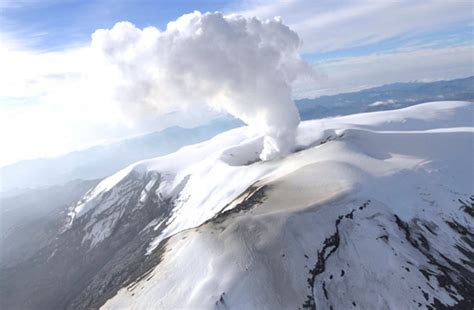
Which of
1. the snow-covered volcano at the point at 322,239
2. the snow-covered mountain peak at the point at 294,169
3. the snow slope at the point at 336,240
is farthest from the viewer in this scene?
the snow-covered mountain peak at the point at 294,169

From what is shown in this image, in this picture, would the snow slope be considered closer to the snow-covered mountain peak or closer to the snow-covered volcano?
the snow-covered volcano

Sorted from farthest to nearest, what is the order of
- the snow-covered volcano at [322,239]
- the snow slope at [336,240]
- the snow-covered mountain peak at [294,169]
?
the snow-covered mountain peak at [294,169] < the snow-covered volcano at [322,239] < the snow slope at [336,240]

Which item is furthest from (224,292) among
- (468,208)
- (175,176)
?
(175,176)

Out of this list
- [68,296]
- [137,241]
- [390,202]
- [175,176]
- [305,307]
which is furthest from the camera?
[175,176]

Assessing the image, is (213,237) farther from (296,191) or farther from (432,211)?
(432,211)

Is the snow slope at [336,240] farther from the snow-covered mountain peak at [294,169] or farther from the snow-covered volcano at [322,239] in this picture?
the snow-covered mountain peak at [294,169]

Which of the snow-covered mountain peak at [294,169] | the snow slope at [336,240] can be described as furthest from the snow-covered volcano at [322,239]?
the snow-covered mountain peak at [294,169]

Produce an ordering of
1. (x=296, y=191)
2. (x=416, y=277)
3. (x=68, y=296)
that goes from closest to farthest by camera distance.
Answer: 1. (x=416, y=277)
2. (x=296, y=191)
3. (x=68, y=296)
